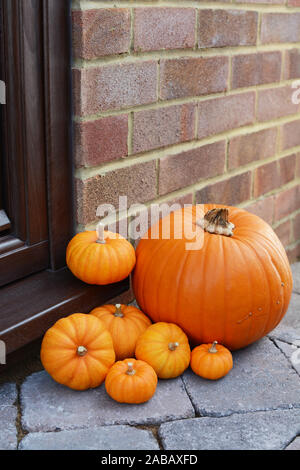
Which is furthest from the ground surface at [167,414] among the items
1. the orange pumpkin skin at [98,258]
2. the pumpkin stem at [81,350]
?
the orange pumpkin skin at [98,258]

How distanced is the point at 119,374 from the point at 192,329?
297 millimetres

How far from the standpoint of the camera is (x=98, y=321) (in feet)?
4.81

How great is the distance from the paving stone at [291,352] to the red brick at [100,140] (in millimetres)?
724

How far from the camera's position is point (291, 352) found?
1.68 meters

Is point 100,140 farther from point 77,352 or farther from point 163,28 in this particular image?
point 77,352

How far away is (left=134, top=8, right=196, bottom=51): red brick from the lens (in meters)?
1.62

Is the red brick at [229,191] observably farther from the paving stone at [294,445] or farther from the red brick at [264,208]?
the paving stone at [294,445]

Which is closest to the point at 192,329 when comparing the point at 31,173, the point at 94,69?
the point at 31,173

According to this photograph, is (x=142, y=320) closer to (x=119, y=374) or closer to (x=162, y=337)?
(x=162, y=337)

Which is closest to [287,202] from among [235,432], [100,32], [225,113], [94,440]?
[225,113]

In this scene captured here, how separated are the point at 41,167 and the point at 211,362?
26.6 inches

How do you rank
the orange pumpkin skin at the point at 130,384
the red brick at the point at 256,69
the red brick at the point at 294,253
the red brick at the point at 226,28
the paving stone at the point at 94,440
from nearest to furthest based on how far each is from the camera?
the paving stone at the point at 94,440 → the orange pumpkin skin at the point at 130,384 → the red brick at the point at 226,28 → the red brick at the point at 256,69 → the red brick at the point at 294,253

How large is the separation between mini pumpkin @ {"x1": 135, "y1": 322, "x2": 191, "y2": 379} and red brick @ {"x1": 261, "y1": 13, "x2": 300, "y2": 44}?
121 cm

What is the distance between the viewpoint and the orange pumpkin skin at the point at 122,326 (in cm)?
155
